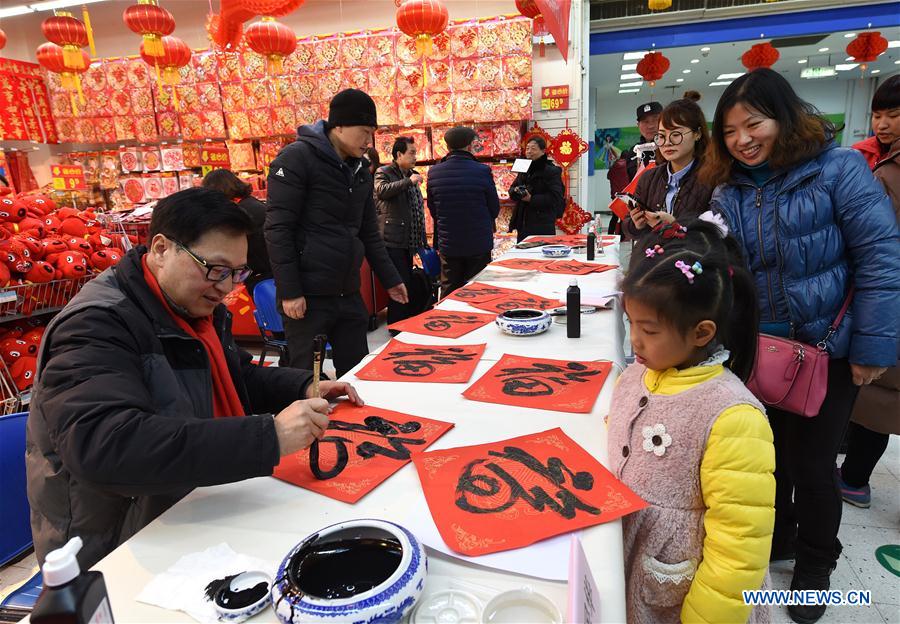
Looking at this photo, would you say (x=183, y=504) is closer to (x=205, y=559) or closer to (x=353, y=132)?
(x=205, y=559)

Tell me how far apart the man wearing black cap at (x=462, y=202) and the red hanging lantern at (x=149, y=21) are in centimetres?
262

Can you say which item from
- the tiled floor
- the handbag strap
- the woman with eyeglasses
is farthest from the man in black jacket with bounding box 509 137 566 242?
the handbag strap

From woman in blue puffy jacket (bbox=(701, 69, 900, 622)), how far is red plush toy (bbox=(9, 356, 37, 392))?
3.28 metres

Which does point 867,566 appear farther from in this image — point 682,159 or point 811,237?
point 682,159

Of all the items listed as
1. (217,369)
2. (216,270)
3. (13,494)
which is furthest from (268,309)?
(216,270)

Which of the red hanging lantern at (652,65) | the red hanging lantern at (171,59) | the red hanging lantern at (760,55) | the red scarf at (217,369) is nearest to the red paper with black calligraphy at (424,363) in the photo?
the red scarf at (217,369)

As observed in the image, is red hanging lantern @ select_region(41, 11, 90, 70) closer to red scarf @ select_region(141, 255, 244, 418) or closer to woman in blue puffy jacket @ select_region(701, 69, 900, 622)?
red scarf @ select_region(141, 255, 244, 418)

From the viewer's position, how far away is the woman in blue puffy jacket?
1.36 metres

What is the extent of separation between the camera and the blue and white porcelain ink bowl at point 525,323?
6.16 ft

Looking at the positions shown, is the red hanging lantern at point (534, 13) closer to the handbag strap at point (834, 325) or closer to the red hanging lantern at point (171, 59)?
the red hanging lantern at point (171, 59)

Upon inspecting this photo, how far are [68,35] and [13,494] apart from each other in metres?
5.00

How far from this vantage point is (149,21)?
4312 mm

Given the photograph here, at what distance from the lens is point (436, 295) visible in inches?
208

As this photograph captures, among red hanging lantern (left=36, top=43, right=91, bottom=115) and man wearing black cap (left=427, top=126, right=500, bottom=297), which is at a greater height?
red hanging lantern (left=36, top=43, right=91, bottom=115)
